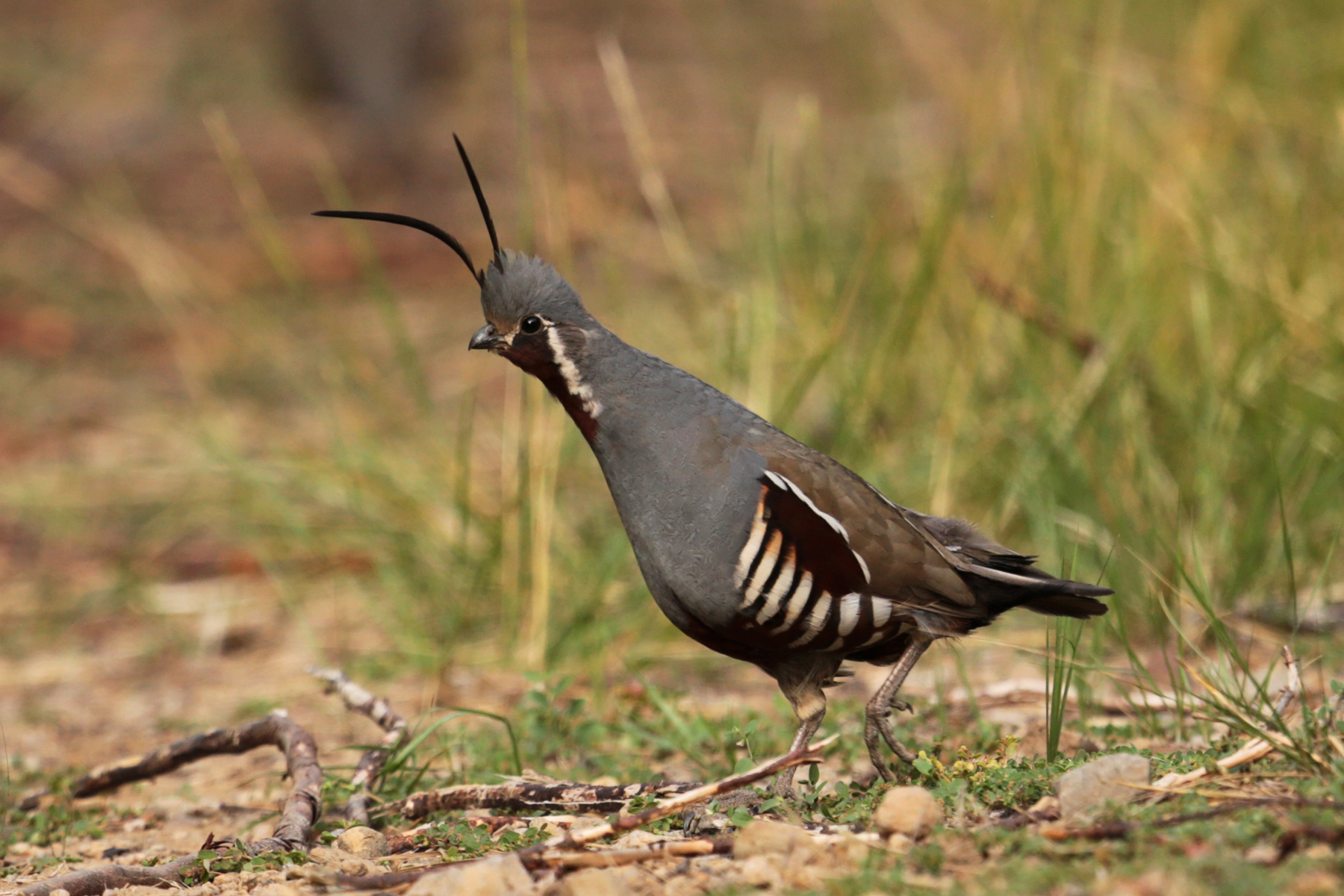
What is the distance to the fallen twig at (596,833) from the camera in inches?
104

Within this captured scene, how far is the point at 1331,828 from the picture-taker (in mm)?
2344

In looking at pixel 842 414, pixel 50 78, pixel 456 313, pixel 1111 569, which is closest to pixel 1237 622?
pixel 1111 569

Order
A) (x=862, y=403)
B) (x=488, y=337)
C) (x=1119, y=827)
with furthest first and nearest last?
(x=862, y=403) < (x=488, y=337) < (x=1119, y=827)

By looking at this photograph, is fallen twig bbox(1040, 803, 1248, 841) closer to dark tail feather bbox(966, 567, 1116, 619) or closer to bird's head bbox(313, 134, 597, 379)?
dark tail feather bbox(966, 567, 1116, 619)

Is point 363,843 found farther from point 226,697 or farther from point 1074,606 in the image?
point 226,697

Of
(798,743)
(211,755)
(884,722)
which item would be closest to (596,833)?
(798,743)

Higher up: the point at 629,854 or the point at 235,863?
the point at 629,854

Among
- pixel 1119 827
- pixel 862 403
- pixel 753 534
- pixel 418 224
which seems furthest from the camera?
pixel 862 403

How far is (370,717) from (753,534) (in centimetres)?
130

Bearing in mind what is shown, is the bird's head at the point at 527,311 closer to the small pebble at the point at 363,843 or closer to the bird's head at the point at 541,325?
the bird's head at the point at 541,325

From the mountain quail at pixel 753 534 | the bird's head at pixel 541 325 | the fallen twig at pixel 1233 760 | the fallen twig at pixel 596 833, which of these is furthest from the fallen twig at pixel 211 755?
the fallen twig at pixel 1233 760

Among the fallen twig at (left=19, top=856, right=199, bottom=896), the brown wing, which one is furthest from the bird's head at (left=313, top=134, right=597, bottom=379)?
the fallen twig at (left=19, top=856, right=199, bottom=896)

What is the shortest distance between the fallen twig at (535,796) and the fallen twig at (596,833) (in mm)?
122

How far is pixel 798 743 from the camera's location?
3.44 m
